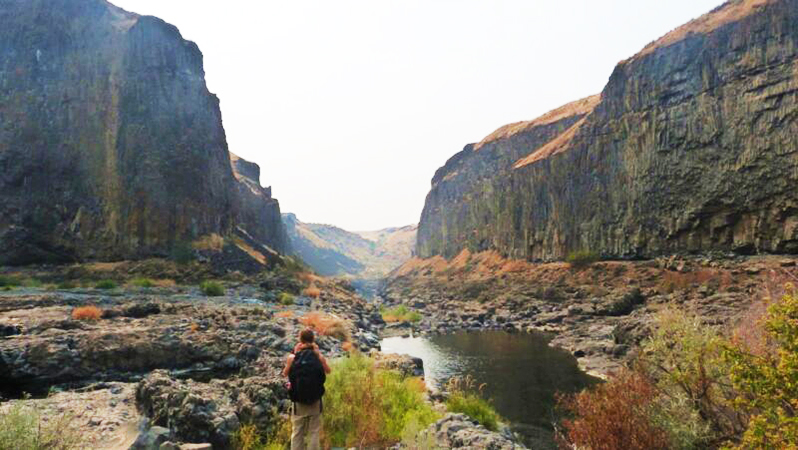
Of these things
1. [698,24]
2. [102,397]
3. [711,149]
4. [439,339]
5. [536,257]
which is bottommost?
[439,339]

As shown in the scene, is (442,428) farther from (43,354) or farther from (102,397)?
(43,354)

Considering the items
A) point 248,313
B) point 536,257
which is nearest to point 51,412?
point 248,313

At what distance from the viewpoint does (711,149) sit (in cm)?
5028

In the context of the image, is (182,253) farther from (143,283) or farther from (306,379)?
(306,379)

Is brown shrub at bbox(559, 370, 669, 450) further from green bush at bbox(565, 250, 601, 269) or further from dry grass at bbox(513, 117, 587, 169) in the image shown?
dry grass at bbox(513, 117, 587, 169)

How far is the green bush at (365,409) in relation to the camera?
32.7 ft

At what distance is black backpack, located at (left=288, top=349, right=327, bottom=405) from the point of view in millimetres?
7359

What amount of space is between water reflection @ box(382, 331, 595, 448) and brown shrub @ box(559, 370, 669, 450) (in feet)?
17.5

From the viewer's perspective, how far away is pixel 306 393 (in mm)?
7348

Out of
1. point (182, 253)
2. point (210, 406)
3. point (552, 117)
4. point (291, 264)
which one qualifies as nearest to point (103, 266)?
point (182, 253)

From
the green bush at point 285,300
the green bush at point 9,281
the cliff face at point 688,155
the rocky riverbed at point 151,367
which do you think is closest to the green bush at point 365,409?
the rocky riverbed at point 151,367

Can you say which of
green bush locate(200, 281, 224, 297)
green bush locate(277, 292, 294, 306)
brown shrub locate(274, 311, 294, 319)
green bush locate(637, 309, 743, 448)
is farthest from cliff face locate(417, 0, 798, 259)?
green bush locate(200, 281, 224, 297)

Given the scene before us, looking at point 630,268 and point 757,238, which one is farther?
point 630,268

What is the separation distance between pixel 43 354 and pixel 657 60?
68788 mm
